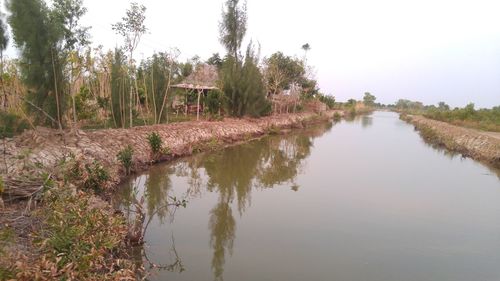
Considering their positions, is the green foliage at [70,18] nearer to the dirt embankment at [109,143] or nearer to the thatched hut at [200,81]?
the dirt embankment at [109,143]

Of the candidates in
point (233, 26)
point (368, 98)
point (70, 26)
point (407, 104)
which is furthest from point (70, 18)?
point (407, 104)

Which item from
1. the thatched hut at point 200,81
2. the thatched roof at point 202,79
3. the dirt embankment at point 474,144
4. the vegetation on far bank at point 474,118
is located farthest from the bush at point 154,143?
the vegetation on far bank at point 474,118

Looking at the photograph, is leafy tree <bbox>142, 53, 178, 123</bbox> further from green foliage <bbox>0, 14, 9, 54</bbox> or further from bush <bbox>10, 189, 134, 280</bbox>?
bush <bbox>10, 189, 134, 280</bbox>

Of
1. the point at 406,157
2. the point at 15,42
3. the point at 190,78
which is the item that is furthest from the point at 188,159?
the point at 190,78

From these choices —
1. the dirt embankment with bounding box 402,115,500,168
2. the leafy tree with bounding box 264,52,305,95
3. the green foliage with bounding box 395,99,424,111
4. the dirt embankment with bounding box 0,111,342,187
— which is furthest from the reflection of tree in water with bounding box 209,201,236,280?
the green foliage with bounding box 395,99,424,111

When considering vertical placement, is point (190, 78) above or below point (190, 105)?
above

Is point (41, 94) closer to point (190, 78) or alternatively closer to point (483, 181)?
point (483, 181)

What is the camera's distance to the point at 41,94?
733 centimetres

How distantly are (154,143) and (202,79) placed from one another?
45.5 feet

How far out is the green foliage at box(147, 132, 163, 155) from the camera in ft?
28.4

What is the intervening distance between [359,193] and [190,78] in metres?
16.1

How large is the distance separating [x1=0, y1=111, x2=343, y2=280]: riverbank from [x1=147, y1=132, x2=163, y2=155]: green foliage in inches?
17.1

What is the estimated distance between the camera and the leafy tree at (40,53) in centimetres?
658

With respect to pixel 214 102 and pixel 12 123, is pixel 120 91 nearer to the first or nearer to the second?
pixel 12 123
